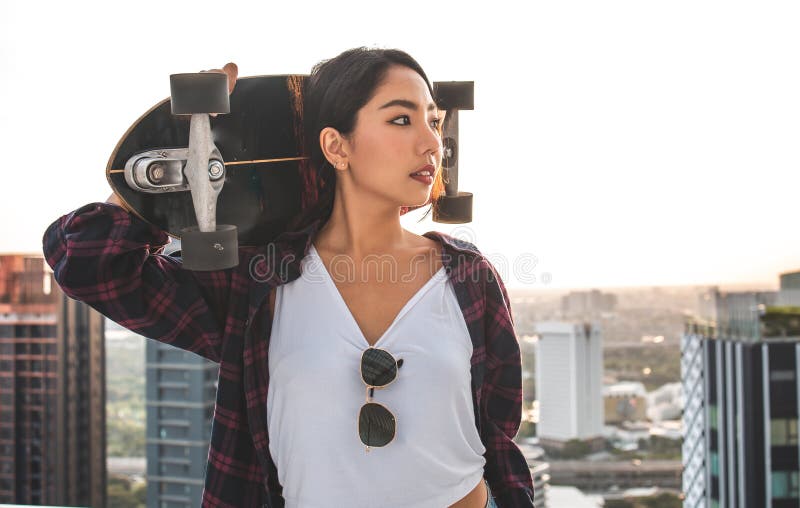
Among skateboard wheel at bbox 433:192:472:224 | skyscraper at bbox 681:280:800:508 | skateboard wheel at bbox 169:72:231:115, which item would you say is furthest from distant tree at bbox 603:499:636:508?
skateboard wheel at bbox 169:72:231:115

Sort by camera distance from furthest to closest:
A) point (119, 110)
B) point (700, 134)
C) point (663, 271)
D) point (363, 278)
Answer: point (700, 134)
point (663, 271)
point (119, 110)
point (363, 278)

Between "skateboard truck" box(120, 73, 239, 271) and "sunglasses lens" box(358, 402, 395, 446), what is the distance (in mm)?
296

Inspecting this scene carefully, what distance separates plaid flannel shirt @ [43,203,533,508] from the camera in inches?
45.9

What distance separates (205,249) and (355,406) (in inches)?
13.2

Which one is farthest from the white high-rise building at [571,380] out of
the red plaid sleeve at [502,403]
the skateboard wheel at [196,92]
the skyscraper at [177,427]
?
the skateboard wheel at [196,92]

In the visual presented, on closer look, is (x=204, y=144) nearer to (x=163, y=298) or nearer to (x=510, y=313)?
(x=163, y=298)

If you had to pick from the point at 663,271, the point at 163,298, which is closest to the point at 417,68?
the point at 163,298

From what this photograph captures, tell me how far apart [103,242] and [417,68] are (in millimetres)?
564

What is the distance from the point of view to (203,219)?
3.66ft

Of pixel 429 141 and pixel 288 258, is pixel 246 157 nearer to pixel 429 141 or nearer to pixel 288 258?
pixel 288 258

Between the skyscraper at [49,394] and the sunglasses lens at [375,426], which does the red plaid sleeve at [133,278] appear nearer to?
the sunglasses lens at [375,426]

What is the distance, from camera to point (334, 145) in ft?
4.29

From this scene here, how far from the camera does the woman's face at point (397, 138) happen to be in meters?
1.26

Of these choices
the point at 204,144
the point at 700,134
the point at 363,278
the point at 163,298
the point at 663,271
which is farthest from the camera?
the point at 700,134
